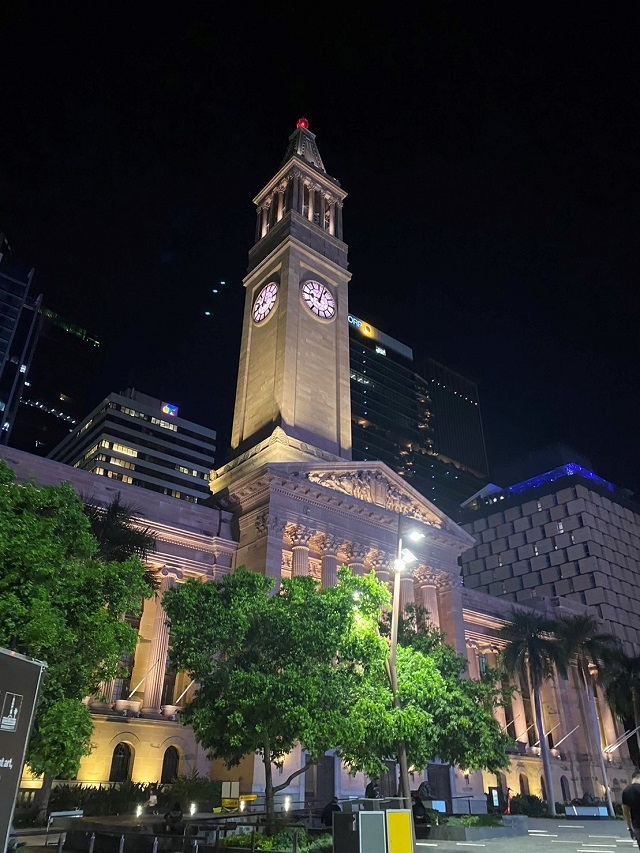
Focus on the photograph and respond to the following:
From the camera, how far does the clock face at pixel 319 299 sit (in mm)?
62375

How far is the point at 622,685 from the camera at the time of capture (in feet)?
206

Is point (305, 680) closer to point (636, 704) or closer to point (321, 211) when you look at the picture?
point (636, 704)

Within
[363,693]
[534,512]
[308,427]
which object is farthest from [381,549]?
[534,512]

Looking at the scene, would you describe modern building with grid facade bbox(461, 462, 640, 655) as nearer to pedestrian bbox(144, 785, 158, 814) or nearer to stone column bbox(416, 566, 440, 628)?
stone column bbox(416, 566, 440, 628)


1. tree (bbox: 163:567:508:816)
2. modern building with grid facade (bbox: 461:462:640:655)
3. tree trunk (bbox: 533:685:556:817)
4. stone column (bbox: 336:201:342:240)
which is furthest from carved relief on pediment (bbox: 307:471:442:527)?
modern building with grid facade (bbox: 461:462:640:655)

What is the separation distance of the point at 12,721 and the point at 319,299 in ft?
184

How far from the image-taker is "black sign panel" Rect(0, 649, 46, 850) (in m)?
10.0

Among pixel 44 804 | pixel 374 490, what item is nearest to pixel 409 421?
pixel 374 490

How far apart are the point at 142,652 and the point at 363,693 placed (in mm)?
21224

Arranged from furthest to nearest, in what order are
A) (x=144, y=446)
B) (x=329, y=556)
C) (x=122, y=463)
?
(x=144, y=446) → (x=122, y=463) → (x=329, y=556)

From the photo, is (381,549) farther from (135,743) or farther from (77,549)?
(77,549)

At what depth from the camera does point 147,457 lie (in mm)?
123812

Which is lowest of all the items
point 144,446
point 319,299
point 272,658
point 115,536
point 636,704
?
point 272,658

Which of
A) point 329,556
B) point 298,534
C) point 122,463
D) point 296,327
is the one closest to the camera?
point 298,534
